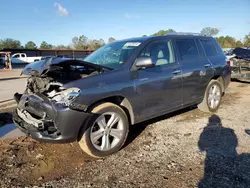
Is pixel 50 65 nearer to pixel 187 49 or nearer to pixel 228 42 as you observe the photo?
pixel 187 49

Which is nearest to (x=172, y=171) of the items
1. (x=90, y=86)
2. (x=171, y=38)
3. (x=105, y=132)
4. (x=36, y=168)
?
(x=105, y=132)

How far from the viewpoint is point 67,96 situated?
→ 11.8ft

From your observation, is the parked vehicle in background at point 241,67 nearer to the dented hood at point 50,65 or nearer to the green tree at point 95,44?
the dented hood at point 50,65

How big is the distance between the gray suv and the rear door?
21mm

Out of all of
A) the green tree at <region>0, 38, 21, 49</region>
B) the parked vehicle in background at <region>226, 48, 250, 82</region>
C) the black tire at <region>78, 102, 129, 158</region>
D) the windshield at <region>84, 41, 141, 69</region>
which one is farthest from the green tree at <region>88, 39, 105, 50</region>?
the black tire at <region>78, 102, 129, 158</region>

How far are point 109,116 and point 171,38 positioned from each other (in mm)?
2314

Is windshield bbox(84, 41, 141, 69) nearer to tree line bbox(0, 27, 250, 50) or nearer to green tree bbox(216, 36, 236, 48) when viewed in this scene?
tree line bbox(0, 27, 250, 50)

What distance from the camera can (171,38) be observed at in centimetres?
539

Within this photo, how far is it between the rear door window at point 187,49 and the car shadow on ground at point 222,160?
5.12ft

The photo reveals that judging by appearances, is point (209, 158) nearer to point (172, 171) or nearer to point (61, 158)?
point (172, 171)

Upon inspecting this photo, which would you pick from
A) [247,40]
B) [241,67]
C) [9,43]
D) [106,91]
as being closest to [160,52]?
[106,91]

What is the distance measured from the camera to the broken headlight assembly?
3.58m

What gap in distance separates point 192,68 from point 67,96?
3.01m

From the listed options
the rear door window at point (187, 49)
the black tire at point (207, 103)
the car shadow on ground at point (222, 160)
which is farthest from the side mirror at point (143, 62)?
the black tire at point (207, 103)
